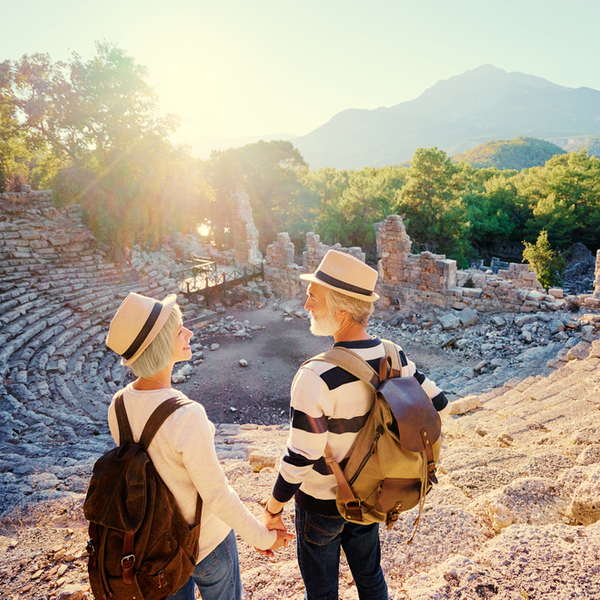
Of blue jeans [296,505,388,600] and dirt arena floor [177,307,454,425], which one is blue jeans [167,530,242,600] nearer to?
blue jeans [296,505,388,600]

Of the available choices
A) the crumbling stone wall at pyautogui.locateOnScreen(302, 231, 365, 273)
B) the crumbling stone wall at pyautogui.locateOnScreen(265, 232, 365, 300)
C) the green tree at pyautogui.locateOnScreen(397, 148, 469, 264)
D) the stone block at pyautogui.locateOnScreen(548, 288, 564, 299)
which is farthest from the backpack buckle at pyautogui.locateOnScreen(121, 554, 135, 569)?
the green tree at pyautogui.locateOnScreen(397, 148, 469, 264)

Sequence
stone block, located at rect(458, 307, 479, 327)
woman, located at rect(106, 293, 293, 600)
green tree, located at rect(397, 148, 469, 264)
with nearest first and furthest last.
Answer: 1. woman, located at rect(106, 293, 293, 600)
2. stone block, located at rect(458, 307, 479, 327)
3. green tree, located at rect(397, 148, 469, 264)

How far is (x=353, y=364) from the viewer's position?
67.7 inches

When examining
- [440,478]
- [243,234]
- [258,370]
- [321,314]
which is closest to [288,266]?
[243,234]

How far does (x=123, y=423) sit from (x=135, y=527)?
0.40 m

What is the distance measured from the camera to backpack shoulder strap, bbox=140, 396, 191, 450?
1.48 metres

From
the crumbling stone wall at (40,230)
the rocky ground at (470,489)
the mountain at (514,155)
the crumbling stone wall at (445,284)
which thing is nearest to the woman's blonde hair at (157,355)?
the rocky ground at (470,489)

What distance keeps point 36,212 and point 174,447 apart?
14918 mm

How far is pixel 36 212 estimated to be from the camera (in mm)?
12898

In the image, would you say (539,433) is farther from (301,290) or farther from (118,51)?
(118,51)

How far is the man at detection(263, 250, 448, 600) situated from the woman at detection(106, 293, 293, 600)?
0.73 feet

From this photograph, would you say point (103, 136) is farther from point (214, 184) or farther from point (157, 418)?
point (157, 418)

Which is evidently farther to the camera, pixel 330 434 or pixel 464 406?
pixel 464 406

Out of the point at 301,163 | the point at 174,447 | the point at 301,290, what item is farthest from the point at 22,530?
the point at 301,163
